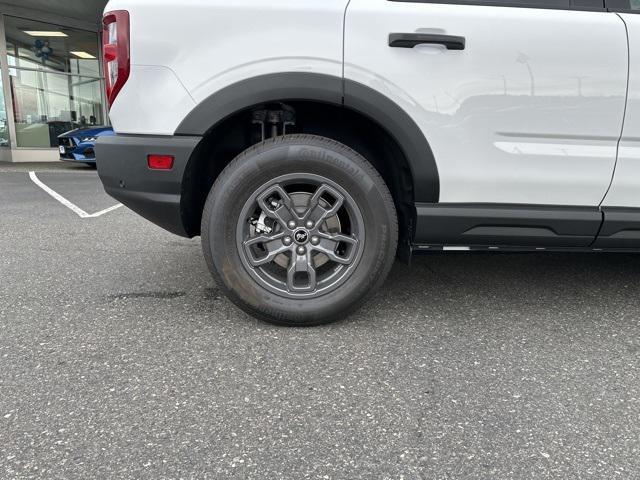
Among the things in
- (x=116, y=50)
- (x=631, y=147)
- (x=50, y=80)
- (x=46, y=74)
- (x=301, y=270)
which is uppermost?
(x=46, y=74)

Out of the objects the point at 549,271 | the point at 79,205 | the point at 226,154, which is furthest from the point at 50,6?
the point at 549,271

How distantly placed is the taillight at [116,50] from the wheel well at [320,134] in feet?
1.51

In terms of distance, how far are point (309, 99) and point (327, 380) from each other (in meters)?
1.25

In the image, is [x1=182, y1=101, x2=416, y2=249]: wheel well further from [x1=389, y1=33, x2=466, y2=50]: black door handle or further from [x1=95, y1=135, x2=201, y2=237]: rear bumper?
[x1=389, y1=33, x2=466, y2=50]: black door handle

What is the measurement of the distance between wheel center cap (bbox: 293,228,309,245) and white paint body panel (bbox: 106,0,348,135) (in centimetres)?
75

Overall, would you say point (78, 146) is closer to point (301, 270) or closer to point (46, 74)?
point (46, 74)

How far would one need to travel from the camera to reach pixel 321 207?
2.52 metres

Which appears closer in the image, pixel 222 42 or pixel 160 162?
pixel 222 42

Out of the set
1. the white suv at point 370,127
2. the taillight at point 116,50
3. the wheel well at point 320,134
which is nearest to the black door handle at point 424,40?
the white suv at point 370,127

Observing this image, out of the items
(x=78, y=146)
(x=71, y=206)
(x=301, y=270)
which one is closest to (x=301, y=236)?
(x=301, y=270)

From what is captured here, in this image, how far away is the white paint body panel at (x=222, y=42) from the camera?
227cm

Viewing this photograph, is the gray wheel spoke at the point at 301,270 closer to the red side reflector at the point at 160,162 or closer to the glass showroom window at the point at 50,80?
the red side reflector at the point at 160,162

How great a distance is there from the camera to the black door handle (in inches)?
89.4

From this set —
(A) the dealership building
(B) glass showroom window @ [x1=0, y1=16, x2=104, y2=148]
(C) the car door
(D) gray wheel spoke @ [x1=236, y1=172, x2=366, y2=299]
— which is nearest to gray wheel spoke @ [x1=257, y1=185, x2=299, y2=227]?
(D) gray wheel spoke @ [x1=236, y1=172, x2=366, y2=299]
